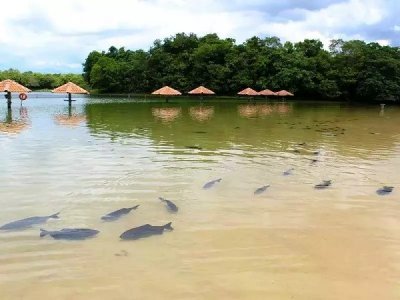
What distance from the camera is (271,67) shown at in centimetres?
5038

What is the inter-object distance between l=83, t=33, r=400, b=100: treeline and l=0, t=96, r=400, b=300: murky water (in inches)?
1494

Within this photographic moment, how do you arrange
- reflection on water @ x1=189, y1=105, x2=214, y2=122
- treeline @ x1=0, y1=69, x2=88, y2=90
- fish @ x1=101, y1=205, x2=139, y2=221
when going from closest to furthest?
fish @ x1=101, y1=205, x2=139, y2=221 < reflection on water @ x1=189, y1=105, x2=214, y2=122 < treeline @ x1=0, y1=69, x2=88, y2=90

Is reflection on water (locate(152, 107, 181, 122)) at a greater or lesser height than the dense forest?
lesser

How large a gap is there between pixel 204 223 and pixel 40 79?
92.8 m

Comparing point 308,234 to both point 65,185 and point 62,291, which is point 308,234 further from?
point 65,185

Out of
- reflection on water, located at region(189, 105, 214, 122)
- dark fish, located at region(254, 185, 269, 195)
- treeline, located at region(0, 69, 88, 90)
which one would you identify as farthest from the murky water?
treeline, located at region(0, 69, 88, 90)

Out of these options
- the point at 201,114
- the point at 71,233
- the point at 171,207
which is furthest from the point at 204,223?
the point at 201,114

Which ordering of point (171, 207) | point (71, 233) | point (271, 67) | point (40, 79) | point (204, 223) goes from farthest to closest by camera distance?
point (40, 79) < point (271, 67) < point (171, 207) < point (204, 223) < point (71, 233)

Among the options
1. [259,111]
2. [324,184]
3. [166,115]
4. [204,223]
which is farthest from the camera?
[259,111]

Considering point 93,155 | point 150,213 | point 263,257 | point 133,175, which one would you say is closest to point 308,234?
point 263,257

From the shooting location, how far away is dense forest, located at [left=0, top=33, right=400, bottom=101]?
47.5m

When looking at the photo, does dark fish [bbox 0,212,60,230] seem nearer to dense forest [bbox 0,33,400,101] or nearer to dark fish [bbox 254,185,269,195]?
dark fish [bbox 254,185,269,195]

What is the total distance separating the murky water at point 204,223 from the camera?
13.7ft

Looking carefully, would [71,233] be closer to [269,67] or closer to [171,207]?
[171,207]
